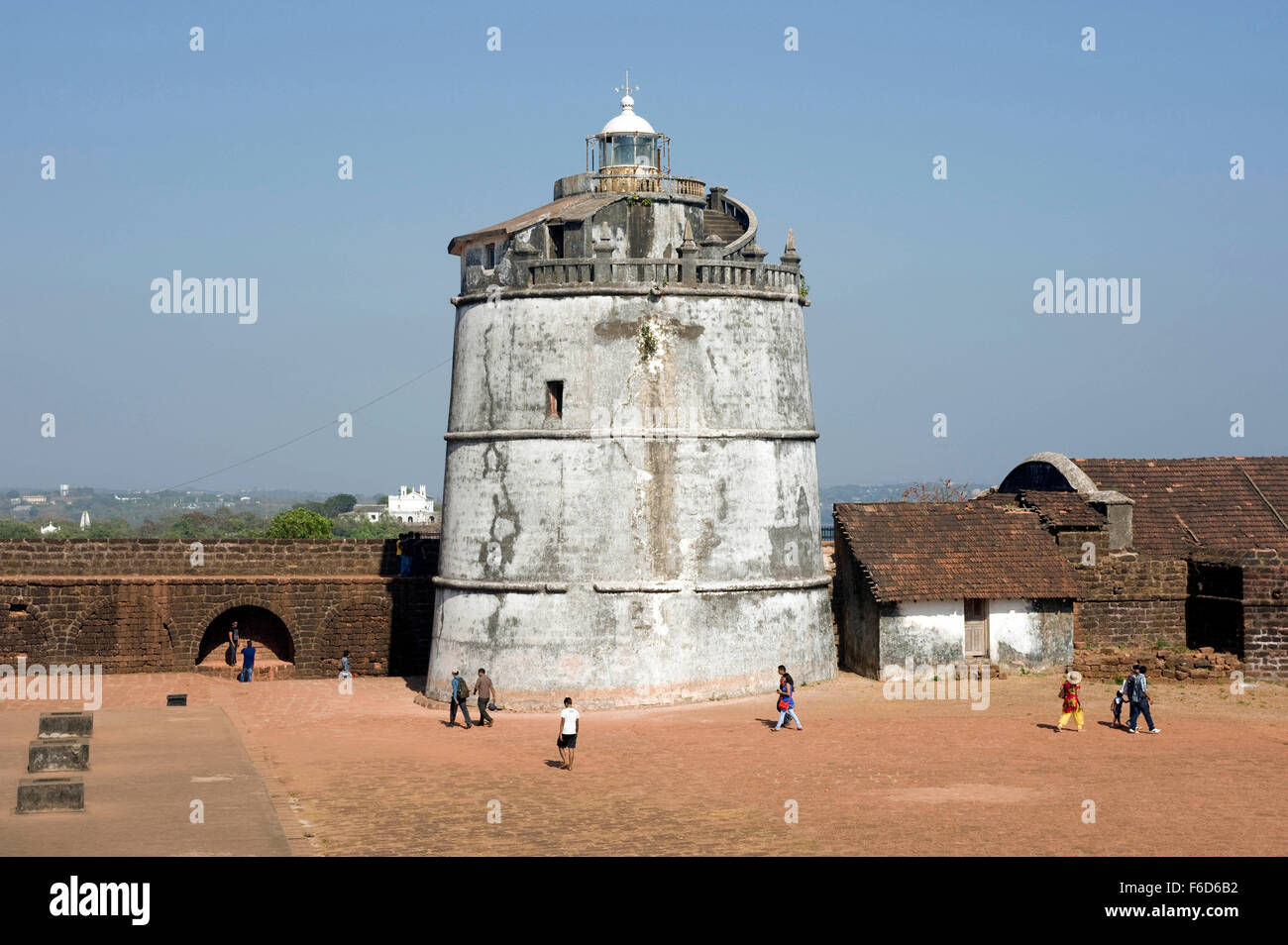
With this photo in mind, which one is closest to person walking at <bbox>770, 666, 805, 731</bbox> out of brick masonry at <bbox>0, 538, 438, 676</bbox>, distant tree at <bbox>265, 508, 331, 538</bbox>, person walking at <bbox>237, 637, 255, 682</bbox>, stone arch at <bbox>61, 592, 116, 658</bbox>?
brick masonry at <bbox>0, 538, 438, 676</bbox>

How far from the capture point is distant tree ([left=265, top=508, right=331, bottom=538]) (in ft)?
187

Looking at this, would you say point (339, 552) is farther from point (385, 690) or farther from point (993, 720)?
point (993, 720)

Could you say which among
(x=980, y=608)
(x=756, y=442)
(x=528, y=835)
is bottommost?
(x=528, y=835)

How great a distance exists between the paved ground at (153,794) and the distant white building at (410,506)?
96.7 meters

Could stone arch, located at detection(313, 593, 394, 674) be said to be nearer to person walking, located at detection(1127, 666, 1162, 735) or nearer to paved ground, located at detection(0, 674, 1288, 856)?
paved ground, located at detection(0, 674, 1288, 856)

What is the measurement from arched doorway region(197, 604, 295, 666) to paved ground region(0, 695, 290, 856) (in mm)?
6864

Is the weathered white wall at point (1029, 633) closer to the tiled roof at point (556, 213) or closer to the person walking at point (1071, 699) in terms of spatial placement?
the person walking at point (1071, 699)

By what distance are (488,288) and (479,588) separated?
5.61 m

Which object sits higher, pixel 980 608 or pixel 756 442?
pixel 756 442

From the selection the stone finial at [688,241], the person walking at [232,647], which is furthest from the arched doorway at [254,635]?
the stone finial at [688,241]
